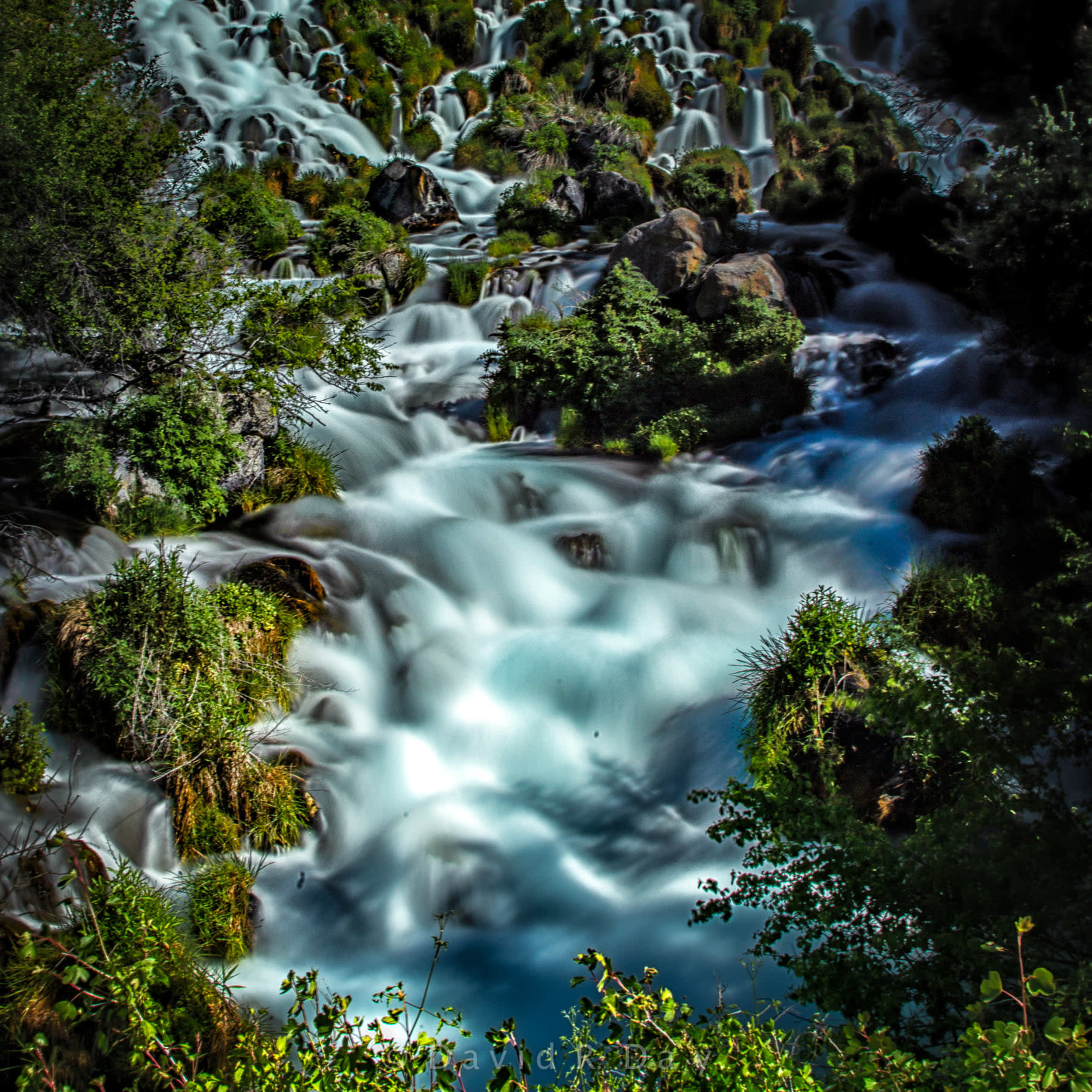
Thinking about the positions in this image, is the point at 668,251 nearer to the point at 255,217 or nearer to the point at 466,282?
the point at 466,282

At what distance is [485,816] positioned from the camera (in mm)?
5656

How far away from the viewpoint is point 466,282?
13.4 metres

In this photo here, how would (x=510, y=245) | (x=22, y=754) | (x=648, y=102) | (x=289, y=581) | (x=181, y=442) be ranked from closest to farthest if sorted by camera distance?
(x=22, y=754), (x=289, y=581), (x=181, y=442), (x=510, y=245), (x=648, y=102)

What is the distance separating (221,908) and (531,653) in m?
3.08

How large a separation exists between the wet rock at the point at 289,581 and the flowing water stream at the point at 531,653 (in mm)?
218

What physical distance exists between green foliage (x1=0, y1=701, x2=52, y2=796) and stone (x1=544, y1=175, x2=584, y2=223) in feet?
47.8

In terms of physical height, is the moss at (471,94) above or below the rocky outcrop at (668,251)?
above

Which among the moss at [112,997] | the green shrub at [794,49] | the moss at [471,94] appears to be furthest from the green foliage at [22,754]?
the green shrub at [794,49]

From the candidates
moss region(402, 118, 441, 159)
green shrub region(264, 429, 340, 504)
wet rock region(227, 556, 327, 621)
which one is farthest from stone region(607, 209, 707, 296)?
moss region(402, 118, 441, 159)

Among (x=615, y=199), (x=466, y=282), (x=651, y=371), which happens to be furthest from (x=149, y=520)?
(x=615, y=199)

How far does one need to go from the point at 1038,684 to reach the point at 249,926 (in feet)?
14.5

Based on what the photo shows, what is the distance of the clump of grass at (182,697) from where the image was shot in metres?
5.19

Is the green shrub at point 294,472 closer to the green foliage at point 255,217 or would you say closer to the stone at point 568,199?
the green foliage at point 255,217

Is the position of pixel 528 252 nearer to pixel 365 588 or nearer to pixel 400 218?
pixel 400 218
